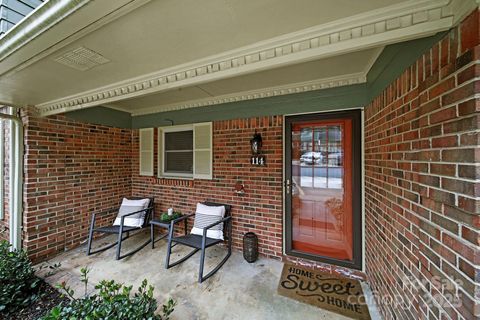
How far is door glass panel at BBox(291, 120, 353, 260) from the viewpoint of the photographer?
8.25ft

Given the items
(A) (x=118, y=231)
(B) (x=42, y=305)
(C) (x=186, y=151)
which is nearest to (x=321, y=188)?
(C) (x=186, y=151)

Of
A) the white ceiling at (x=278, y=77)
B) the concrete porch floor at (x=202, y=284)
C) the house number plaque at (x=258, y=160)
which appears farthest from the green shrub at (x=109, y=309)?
the white ceiling at (x=278, y=77)

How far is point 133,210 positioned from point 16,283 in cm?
146

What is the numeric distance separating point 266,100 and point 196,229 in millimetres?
2261

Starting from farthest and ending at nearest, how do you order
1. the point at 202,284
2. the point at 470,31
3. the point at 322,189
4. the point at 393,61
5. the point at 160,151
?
the point at 160,151 < the point at 322,189 < the point at 202,284 < the point at 393,61 < the point at 470,31

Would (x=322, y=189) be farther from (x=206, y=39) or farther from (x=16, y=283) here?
(x=16, y=283)

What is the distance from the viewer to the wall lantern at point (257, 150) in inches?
110

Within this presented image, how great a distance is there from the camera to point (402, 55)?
4.75ft

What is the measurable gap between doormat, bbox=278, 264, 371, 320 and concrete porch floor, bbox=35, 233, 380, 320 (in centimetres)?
9

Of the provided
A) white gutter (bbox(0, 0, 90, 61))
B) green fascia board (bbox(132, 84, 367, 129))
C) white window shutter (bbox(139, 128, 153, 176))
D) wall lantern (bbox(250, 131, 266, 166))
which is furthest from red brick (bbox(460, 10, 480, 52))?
white window shutter (bbox(139, 128, 153, 176))

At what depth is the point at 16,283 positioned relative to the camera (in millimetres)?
2080

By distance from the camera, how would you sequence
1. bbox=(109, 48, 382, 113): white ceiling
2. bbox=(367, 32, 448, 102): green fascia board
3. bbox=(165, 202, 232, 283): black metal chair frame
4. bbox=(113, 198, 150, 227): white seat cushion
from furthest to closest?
bbox=(113, 198, 150, 227): white seat cushion
bbox=(165, 202, 232, 283): black metal chair frame
bbox=(109, 48, 382, 113): white ceiling
bbox=(367, 32, 448, 102): green fascia board

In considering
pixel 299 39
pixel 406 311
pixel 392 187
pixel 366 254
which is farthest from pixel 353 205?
pixel 299 39

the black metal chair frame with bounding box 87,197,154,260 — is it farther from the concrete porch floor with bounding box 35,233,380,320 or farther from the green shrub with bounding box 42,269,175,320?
the green shrub with bounding box 42,269,175,320
